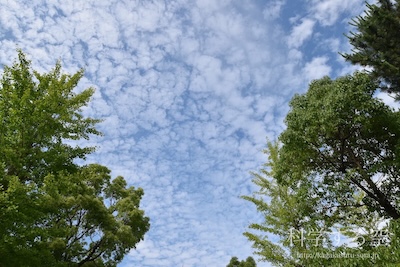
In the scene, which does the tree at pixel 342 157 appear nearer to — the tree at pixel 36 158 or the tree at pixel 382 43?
the tree at pixel 382 43

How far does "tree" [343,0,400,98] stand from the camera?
1003cm

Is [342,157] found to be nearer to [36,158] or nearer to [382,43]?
[382,43]

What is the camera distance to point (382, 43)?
10.4 m

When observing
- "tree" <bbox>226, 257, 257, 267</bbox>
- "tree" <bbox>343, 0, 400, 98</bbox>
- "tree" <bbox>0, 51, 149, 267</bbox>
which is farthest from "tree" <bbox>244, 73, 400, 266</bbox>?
"tree" <bbox>226, 257, 257, 267</bbox>

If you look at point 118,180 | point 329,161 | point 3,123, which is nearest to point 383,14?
point 329,161

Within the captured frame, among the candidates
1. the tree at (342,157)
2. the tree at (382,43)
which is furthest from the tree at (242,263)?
the tree at (382,43)

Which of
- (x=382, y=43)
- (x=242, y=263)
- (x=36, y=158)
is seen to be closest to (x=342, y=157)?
(x=382, y=43)

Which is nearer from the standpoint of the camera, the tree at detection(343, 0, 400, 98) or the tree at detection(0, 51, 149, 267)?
the tree at detection(0, 51, 149, 267)

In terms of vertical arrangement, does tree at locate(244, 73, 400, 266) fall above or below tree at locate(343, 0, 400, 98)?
below

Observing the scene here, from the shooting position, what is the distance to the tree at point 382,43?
10.0m

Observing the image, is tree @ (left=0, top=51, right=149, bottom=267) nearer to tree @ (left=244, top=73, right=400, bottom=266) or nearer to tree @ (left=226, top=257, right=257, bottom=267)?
tree @ (left=244, top=73, right=400, bottom=266)

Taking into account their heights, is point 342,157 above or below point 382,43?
below

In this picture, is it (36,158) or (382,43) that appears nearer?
(36,158)

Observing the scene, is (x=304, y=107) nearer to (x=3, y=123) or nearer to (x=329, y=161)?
(x=329, y=161)
